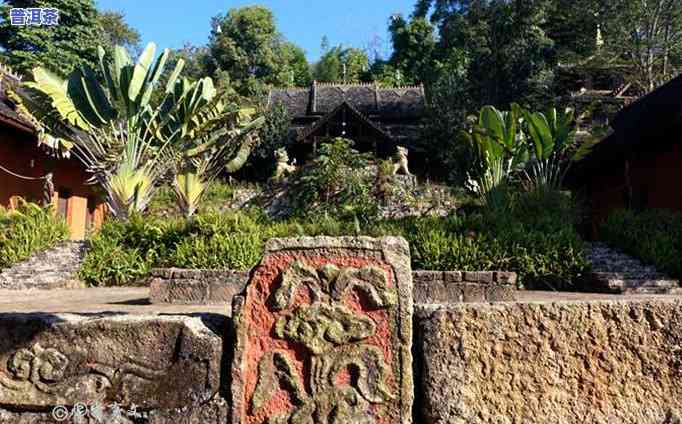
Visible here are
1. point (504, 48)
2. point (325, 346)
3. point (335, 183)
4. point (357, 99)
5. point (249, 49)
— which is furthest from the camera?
point (249, 49)

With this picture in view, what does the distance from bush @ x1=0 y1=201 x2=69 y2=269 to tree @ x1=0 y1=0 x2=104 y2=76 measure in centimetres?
1532

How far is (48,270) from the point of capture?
28.1 feet

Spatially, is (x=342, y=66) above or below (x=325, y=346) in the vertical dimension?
above

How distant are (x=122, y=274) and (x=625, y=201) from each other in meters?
12.2

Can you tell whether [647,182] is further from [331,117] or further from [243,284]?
[331,117]

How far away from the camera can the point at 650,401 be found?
218 centimetres

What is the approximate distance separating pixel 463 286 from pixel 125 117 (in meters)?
8.50

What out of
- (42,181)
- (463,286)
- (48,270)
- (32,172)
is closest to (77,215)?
(42,181)

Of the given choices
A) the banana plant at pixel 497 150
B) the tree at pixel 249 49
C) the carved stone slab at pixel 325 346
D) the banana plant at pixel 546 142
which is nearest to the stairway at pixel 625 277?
the banana plant at pixel 546 142

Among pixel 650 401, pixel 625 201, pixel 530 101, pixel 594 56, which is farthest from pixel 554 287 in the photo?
pixel 594 56

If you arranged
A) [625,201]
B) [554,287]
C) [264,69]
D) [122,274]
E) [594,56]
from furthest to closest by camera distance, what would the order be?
[264,69], [594,56], [625,201], [122,274], [554,287]

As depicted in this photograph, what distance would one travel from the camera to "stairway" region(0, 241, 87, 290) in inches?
315

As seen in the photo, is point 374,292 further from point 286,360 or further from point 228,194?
point 228,194

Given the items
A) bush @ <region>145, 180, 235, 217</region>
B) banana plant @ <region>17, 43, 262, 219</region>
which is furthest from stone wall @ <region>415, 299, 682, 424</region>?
bush @ <region>145, 180, 235, 217</region>
